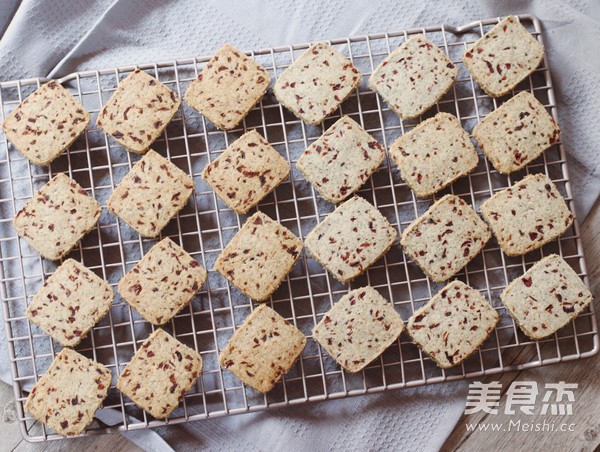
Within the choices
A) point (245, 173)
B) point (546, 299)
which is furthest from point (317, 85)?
point (546, 299)

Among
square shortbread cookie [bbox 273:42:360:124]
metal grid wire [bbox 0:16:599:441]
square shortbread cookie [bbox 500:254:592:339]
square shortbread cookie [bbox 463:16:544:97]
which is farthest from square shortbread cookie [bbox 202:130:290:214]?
square shortbread cookie [bbox 500:254:592:339]

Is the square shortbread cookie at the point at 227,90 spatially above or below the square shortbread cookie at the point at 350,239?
above

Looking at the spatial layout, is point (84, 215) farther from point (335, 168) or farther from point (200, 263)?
point (335, 168)

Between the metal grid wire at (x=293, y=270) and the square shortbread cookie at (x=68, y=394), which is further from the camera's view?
the metal grid wire at (x=293, y=270)

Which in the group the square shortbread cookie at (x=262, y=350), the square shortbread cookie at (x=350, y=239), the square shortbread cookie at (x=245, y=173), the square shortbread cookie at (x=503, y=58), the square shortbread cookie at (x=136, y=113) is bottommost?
the square shortbread cookie at (x=262, y=350)

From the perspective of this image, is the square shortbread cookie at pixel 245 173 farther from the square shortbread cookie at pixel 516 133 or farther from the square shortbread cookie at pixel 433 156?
the square shortbread cookie at pixel 516 133

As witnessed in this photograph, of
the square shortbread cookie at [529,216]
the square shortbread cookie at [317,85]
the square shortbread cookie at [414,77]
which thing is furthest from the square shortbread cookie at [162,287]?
the square shortbread cookie at [529,216]

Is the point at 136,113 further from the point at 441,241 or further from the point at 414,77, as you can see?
the point at 441,241
